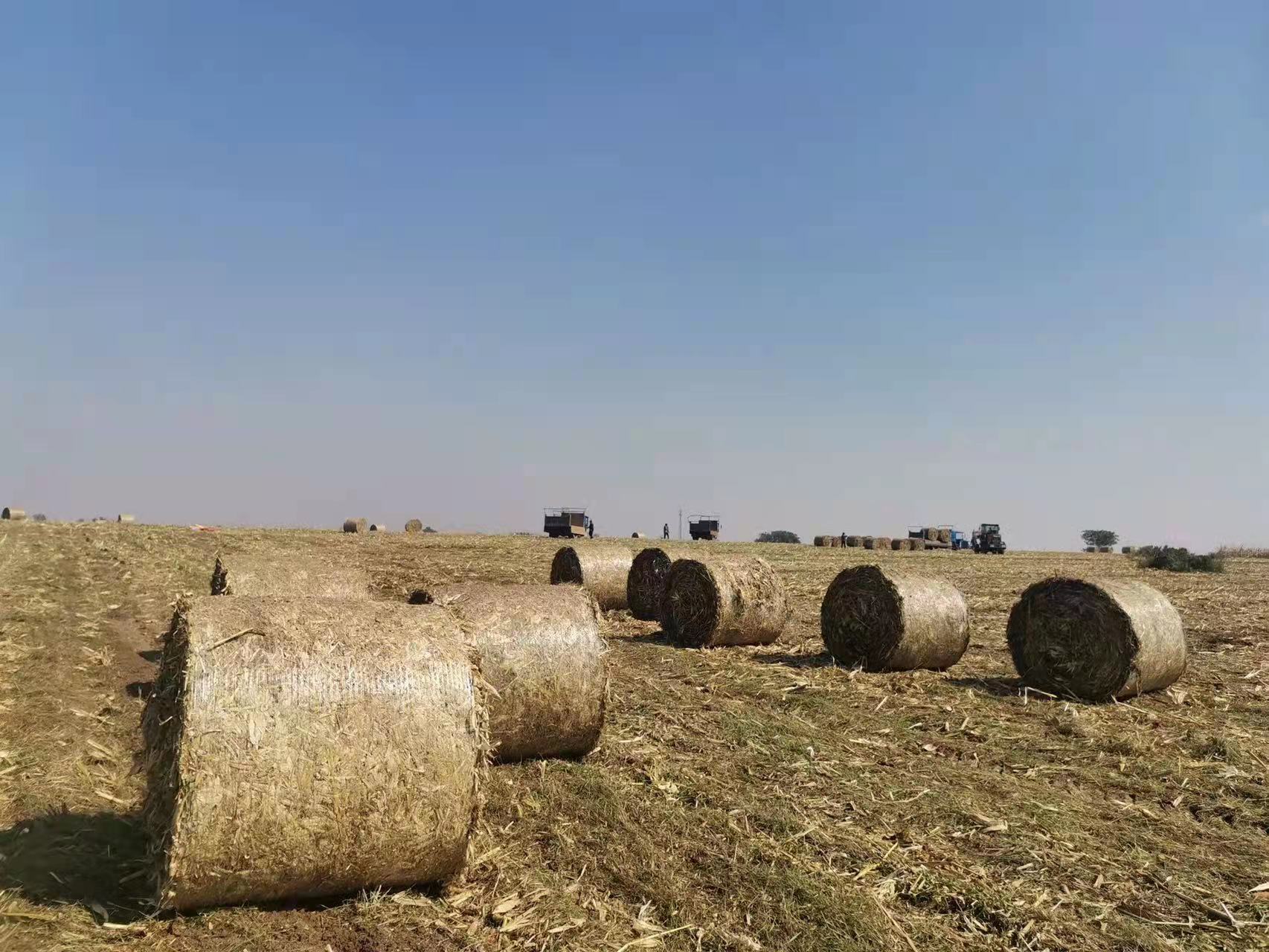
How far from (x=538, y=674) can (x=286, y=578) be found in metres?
4.27

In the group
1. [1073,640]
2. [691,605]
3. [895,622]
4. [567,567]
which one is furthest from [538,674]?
[567,567]

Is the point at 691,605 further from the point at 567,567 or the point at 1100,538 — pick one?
the point at 1100,538

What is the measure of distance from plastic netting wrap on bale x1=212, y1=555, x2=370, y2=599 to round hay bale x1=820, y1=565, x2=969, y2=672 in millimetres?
6296

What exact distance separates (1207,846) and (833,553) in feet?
114

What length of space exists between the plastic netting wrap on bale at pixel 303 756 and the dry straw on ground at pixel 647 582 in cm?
1079

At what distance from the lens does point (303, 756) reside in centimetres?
449

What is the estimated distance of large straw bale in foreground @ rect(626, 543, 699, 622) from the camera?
15.8m

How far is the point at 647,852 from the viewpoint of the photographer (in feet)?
17.2

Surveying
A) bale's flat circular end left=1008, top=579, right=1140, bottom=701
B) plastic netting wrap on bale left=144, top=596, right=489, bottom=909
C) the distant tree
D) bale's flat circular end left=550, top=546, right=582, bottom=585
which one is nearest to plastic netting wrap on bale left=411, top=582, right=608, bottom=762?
plastic netting wrap on bale left=144, top=596, right=489, bottom=909

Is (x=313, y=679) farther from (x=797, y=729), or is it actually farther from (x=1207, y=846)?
(x=1207, y=846)

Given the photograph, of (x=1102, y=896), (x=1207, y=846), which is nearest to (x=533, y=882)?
(x=1102, y=896)

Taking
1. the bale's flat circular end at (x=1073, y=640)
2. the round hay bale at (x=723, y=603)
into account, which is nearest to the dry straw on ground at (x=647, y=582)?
the round hay bale at (x=723, y=603)

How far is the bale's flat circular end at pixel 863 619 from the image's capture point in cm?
1134

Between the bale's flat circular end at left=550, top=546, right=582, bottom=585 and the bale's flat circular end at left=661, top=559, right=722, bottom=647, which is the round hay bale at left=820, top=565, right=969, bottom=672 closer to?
the bale's flat circular end at left=661, top=559, right=722, bottom=647
